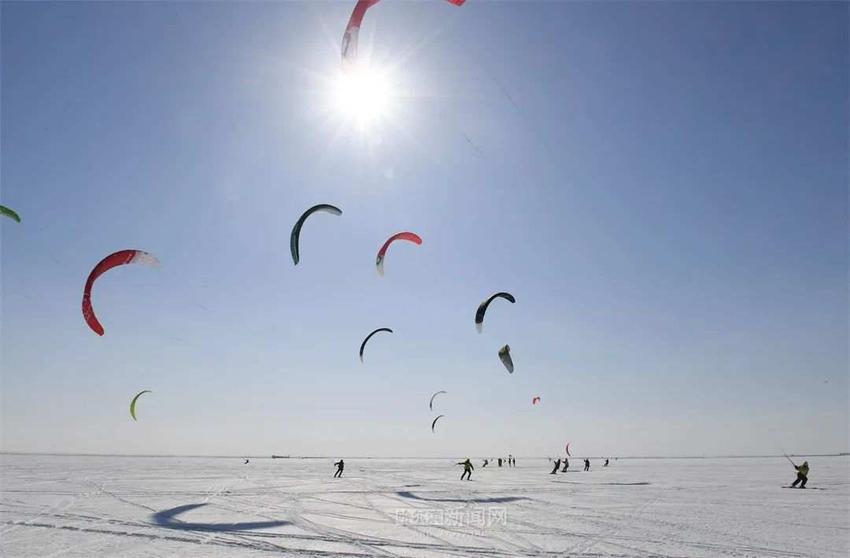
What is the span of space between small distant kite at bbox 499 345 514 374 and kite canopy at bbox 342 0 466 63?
1453 cm

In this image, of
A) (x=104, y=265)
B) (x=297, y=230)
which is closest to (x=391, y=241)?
(x=297, y=230)

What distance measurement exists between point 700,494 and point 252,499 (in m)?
15.4

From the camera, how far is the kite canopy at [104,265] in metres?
12.9

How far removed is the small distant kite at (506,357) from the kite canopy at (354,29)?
47.7 feet

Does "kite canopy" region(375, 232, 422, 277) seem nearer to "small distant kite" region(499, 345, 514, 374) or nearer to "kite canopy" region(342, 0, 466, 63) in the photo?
"small distant kite" region(499, 345, 514, 374)

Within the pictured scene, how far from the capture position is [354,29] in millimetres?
6785

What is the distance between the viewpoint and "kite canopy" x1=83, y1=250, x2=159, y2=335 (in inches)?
509

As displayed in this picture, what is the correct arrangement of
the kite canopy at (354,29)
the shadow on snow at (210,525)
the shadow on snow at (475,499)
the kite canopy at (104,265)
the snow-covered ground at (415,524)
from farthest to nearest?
the shadow on snow at (475,499), the kite canopy at (104,265), the shadow on snow at (210,525), the snow-covered ground at (415,524), the kite canopy at (354,29)

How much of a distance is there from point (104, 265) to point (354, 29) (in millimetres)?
9972

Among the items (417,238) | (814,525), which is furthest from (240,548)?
(814,525)

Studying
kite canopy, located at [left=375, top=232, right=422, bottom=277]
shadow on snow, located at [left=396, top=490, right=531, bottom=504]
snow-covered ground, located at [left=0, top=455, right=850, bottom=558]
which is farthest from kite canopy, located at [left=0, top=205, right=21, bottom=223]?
shadow on snow, located at [left=396, top=490, right=531, bottom=504]

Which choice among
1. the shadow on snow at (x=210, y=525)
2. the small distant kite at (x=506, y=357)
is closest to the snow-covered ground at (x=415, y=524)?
the shadow on snow at (x=210, y=525)

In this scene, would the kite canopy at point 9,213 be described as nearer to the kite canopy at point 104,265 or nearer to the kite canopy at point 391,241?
the kite canopy at point 104,265

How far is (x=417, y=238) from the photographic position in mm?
16844
